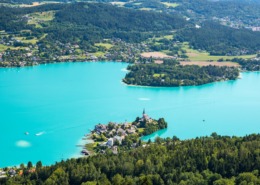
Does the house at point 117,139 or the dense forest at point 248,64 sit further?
the dense forest at point 248,64

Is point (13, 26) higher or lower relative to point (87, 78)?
higher

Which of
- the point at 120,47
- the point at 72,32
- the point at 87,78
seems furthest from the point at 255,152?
the point at 72,32

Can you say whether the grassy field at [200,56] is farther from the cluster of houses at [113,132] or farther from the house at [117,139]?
the house at [117,139]

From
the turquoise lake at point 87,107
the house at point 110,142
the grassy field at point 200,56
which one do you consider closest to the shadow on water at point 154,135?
the turquoise lake at point 87,107

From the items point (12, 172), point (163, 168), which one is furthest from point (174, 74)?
point (12, 172)

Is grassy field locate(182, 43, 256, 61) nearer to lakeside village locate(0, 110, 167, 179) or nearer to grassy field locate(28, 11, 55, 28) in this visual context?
grassy field locate(28, 11, 55, 28)

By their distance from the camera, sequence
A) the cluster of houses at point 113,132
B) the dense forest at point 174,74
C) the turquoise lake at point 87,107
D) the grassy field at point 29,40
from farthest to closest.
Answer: the grassy field at point 29,40 → the dense forest at point 174,74 → the turquoise lake at point 87,107 → the cluster of houses at point 113,132

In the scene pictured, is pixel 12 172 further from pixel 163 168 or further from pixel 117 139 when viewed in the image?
pixel 117 139

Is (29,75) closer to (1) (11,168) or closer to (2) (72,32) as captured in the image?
(2) (72,32)
